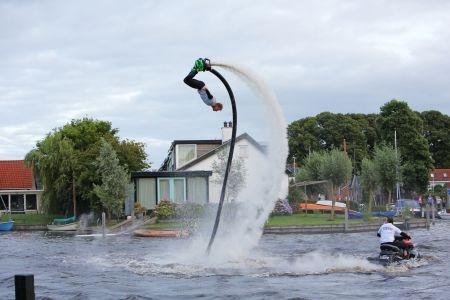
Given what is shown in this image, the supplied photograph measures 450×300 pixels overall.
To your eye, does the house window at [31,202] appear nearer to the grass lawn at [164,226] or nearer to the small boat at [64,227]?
the small boat at [64,227]

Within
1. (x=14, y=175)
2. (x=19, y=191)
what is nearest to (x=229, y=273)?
(x=19, y=191)

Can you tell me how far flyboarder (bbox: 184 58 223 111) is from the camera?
19266mm

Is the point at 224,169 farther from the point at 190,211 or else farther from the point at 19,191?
the point at 19,191

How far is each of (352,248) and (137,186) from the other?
1152 inches

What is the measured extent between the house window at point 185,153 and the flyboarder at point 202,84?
158 ft

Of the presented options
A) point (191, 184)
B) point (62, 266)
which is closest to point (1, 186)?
point (191, 184)

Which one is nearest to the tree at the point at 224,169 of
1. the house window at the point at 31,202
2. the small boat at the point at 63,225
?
the small boat at the point at 63,225

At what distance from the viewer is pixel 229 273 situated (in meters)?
21.4

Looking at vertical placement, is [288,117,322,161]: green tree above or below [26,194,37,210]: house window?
above

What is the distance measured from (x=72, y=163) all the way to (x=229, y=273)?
121ft

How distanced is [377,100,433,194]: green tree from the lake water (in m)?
46.2

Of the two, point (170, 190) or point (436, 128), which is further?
point (436, 128)

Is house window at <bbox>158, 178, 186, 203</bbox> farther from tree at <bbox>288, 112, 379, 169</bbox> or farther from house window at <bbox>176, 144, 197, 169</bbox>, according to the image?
tree at <bbox>288, 112, 379, 169</bbox>

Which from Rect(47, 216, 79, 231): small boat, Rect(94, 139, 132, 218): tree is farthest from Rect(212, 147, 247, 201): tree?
Rect(47, 216, 79, 231): small boat
